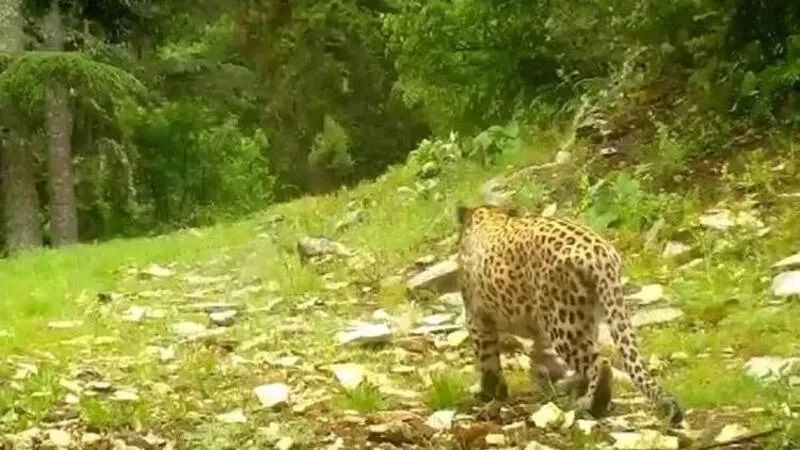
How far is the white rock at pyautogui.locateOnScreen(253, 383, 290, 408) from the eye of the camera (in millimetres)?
8438

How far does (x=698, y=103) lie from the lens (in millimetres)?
12938

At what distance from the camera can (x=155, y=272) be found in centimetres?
1441

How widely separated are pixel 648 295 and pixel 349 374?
2.41 m

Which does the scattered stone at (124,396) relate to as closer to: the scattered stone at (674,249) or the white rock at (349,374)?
the white rock at (349,374)

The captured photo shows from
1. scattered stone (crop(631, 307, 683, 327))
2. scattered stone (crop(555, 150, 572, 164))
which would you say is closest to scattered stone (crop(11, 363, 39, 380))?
scattered stone (crop(631, 307, 683, 327))

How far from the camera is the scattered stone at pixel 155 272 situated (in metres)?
14.3

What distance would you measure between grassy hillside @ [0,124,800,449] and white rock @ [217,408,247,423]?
0.02 metres

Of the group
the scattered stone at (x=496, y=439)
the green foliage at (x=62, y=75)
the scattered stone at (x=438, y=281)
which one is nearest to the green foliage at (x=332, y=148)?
the green foliage at (x=62, y=75)

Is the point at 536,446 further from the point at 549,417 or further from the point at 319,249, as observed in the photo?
the point at 319,249

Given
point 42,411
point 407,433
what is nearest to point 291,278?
point 42,411

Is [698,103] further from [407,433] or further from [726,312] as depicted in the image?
[407,433]

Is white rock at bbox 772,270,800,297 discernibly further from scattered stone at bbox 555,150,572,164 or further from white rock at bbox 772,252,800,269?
scattered stone at bbox 555,150,572,164

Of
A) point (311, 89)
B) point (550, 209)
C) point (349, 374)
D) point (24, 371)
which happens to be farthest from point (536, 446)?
point (311, 89)

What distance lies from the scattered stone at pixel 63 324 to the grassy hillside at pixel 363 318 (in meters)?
0.02
